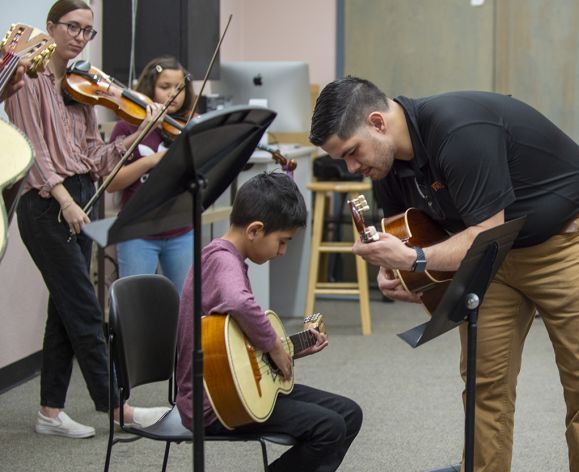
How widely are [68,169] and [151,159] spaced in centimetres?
46

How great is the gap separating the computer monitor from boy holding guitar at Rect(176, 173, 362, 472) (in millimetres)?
2985

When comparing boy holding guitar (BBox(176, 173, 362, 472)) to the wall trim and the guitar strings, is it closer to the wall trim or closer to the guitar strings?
the guitar strings

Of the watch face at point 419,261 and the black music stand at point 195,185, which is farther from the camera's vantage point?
the watch face at point 419,261

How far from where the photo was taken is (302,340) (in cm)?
255

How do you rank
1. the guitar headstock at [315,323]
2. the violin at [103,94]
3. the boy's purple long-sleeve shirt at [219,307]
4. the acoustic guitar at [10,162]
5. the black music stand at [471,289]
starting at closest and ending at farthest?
the acoustic guitar at [10,162] → the black music stand at [471,289] → the boy's purple long-sleeve shirt at [219,307] → the guitar headstock at [315,323] → the violin at [103,94]

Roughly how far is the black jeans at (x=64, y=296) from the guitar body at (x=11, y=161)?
1.52 meters

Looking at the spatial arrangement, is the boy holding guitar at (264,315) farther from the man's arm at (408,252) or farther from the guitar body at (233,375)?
the man's arm at (408,252)

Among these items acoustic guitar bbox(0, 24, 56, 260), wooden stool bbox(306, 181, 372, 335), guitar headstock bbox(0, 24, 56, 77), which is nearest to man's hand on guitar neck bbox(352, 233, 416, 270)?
acoustic guitar bbox(0, 24, 56, 260)

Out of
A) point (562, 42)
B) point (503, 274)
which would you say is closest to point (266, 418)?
point (503, 274)

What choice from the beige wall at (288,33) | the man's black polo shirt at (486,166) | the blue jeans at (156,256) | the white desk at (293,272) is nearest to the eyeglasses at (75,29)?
the blue jeans at (156,256)

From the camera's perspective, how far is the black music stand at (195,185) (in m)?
1.73

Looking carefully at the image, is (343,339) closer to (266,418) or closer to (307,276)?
(307,276)

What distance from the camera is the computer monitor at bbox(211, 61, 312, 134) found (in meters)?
5.50

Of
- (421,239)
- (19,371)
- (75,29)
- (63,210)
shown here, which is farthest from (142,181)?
(421,239)
